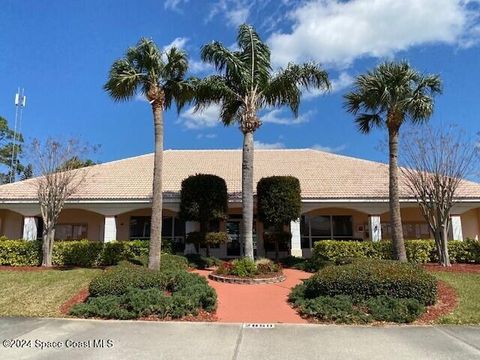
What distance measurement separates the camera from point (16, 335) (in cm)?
700

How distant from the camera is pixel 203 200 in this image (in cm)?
1673

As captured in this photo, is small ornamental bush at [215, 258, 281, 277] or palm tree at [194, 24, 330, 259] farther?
palm tree at [194, 24, 330, 259]

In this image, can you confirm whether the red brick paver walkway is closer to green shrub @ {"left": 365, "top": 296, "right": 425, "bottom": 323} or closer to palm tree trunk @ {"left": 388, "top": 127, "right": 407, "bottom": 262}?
green shrub @ {"left": 365, "top": 296, "right": 425, "bottom": 323}

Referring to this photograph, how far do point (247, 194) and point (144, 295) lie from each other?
674cm

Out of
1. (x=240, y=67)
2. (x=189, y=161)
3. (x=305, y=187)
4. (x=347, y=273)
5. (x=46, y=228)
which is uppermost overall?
(x=240, y=67)

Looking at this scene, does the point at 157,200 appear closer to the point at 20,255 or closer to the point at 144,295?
the point at 144,295

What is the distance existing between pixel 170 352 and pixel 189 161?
19.2m

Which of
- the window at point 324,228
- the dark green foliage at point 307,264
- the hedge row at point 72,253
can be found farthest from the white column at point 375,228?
the hedge row at point 72,253

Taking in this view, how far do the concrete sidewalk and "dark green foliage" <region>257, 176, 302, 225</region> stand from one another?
9127mm

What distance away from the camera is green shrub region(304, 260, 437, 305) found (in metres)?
9.23

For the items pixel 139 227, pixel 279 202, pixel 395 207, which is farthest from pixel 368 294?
pixel 139 227

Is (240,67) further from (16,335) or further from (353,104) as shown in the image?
(16,335)

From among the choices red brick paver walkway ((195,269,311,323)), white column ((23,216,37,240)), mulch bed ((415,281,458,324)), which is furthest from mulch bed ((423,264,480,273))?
white column ((23,216,37,240))

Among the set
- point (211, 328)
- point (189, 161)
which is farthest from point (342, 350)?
point (189, 161)
